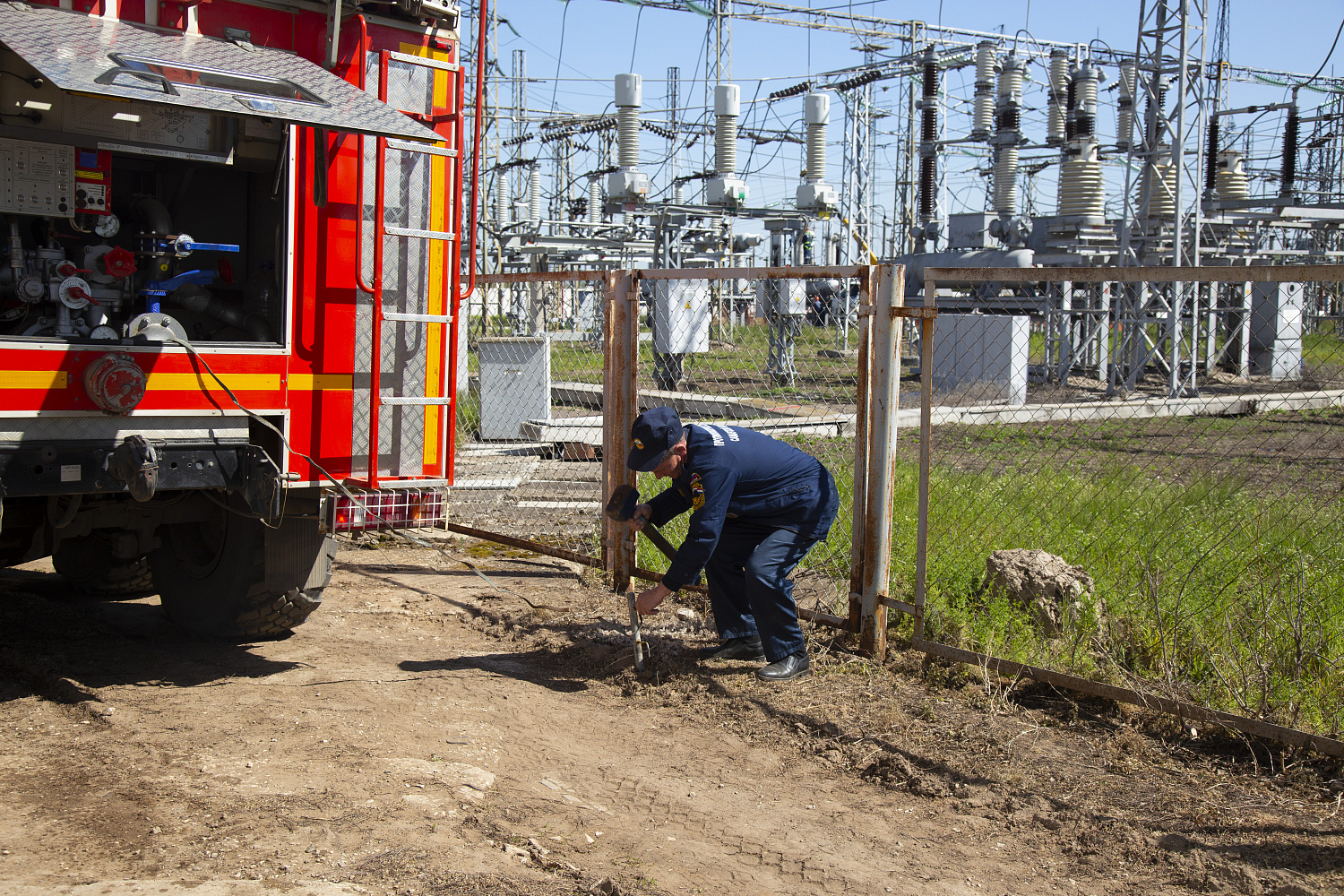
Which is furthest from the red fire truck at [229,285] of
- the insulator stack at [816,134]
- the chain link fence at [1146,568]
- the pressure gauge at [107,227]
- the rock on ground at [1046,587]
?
the insulator stack at [816,134]

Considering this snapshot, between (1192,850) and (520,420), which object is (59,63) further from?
(520,420)

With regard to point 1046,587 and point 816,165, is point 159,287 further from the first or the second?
point 816,165

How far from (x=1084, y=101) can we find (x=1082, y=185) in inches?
65.3

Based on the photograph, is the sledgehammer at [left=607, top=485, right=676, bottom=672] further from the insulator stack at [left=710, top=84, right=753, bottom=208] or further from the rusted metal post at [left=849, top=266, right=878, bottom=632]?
the insulator stack at [left=710, top=84, right=753, bottom=208]

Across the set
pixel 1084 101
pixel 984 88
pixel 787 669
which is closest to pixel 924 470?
pixel 787 669

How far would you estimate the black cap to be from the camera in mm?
4727

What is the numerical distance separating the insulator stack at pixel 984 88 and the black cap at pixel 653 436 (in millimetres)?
21942

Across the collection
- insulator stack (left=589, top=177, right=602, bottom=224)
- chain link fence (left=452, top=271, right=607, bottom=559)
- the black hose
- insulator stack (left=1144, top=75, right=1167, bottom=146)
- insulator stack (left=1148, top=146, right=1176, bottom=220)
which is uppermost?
insulator stack (left=589, top=177, right=602, bottom=224)

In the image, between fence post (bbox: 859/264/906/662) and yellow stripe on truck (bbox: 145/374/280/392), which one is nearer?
yellow stripe on truck (bbox: 145/374/280/392)

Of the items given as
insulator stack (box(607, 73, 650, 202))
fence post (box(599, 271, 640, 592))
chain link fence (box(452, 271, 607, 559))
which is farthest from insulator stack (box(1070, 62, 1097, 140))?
fence post (box(599, 271, 640, 592))

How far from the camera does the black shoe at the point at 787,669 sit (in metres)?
5.10

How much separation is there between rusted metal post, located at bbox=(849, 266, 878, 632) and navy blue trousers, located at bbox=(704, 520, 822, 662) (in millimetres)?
306

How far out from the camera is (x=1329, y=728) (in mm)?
4184

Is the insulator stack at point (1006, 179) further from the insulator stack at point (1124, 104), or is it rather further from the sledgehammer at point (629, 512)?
the sledgehammer at point (629, 512)
